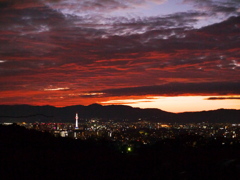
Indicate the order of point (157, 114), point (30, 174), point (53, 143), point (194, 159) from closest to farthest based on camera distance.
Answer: point (30, 174) < point (194, 159) < point (53, 143) < point (157, 114)

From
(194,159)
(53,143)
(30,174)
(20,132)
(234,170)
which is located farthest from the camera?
(20,132)

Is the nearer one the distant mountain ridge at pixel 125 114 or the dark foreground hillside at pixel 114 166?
the dark foreground hillside at pixel 114 166

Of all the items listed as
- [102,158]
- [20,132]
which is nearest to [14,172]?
[102,158]

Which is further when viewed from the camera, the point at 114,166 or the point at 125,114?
the point at 125,114

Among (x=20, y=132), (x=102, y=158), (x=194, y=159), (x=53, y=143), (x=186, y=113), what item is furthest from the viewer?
(x=186, y=113)

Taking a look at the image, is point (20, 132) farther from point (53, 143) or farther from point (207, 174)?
point (207, 174)

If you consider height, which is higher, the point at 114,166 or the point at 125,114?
the point at 125,114

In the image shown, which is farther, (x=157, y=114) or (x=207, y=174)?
(x=157, y=114)

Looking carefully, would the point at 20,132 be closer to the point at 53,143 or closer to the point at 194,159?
the point at 53,143

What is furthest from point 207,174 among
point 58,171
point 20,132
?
point 20,132

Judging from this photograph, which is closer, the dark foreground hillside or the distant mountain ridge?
the dark foreground hillside
